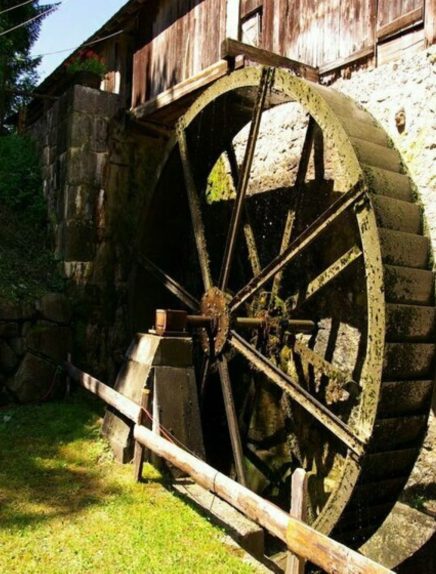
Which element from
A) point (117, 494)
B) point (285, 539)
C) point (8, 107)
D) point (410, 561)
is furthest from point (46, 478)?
point (8, 107)

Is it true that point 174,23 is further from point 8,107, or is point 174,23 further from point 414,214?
point 8,107

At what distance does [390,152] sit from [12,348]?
4.63 m

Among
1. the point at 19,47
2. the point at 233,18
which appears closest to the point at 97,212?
the point at 233,18

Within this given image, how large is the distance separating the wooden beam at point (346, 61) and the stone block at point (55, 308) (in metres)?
3.94

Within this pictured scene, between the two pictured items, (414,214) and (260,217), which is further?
(260,217)

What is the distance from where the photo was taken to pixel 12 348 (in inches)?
250

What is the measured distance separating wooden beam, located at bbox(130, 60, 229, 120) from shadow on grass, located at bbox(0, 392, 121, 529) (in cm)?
356

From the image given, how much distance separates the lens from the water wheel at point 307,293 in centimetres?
371

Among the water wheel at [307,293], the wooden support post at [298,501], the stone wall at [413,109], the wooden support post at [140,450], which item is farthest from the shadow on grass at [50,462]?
the stone wall at [413,109]

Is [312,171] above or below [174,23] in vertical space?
Result: below

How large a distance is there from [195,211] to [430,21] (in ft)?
8.84

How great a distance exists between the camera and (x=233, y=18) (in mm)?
5902

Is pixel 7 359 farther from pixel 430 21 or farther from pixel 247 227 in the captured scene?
pixel 430 21

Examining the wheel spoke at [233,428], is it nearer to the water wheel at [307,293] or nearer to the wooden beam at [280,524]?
the water wheel at [307,293]
